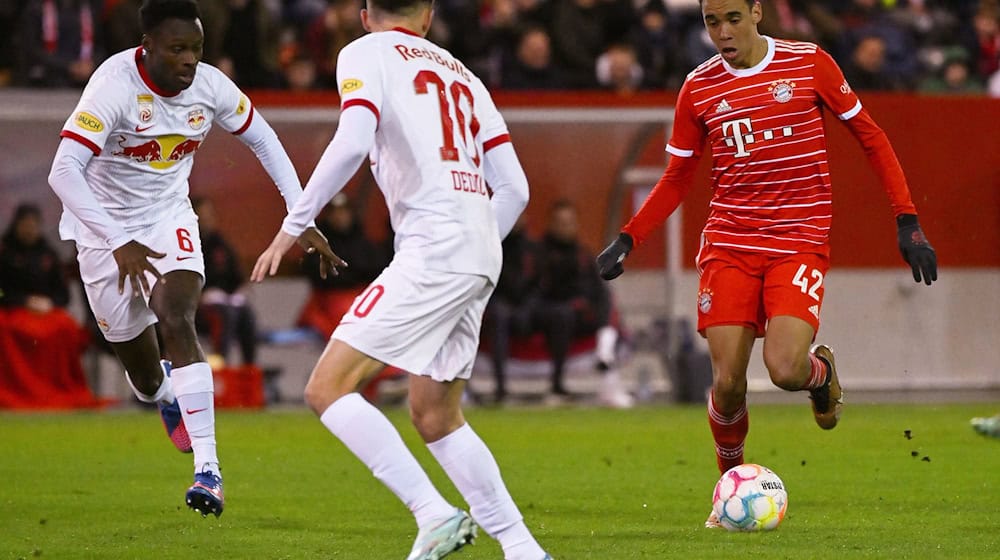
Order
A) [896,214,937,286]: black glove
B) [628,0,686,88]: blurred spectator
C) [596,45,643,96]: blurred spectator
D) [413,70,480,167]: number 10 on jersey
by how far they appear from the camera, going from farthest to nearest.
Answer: [628,0,686,88]: blurred spectator → [596,45,643,96]: blurred spectator → [896,214,937,286]: black glove → [413,70,480,167]: number 10 on jersey

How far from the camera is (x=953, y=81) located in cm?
1859

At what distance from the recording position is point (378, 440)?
17.5 ft

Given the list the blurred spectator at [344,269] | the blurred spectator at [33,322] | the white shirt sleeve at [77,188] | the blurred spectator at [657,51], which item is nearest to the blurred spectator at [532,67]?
the blurred spectator at [657,51]

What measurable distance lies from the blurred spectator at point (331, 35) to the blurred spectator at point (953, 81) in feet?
21.3

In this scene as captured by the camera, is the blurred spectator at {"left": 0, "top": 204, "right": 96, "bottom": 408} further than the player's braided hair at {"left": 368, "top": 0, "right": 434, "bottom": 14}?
Yes

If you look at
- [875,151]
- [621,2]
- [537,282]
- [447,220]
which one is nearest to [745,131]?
[875,151]

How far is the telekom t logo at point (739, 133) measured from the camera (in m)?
7.40

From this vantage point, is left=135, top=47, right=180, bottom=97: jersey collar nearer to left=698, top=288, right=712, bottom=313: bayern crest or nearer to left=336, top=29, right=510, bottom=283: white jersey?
left=336, top=29, right=510, bottom=283: white jersey

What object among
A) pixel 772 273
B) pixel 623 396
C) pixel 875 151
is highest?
pixel 875 151

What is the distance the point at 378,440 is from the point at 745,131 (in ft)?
9.19

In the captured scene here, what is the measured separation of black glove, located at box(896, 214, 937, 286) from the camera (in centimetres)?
711

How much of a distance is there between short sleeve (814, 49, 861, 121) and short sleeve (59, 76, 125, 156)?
3.12m

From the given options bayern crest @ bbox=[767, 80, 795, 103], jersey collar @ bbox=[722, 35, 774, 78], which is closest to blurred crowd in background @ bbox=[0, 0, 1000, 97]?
jersey collar @ bbox=[722, 35, 774, 78]

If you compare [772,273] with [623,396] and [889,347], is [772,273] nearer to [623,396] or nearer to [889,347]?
[623,396]
